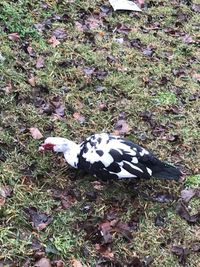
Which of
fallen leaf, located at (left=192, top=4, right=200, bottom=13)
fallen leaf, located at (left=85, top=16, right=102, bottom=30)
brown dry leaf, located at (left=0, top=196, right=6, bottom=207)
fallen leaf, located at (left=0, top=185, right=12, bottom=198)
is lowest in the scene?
brown dry leaf, located at (left=0, top=196, right=6, bottom=207)

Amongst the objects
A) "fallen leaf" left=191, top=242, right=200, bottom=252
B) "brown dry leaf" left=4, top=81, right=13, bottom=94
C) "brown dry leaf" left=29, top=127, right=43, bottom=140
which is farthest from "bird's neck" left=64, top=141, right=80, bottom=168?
"fallen leaf" left=191, top=242, right=200, bottom=252

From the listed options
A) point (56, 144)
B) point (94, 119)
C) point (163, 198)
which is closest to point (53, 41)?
point (94, 119)

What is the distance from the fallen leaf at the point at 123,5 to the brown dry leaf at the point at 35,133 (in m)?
2.50

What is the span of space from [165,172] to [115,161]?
41 cm

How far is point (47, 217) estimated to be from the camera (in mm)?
3725

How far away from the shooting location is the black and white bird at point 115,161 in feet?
12.8

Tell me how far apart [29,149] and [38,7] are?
2.34 metres

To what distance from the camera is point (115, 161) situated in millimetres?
3902

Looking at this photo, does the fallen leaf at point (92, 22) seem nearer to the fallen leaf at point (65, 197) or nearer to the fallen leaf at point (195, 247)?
the fallen leaf at point (65, 197)

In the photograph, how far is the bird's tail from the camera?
3949 mm

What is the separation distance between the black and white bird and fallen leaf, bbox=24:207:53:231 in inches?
20.3

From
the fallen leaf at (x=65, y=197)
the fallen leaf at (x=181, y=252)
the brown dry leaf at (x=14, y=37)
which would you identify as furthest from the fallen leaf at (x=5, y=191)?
the brown dry leaf at (x=14, y=37)

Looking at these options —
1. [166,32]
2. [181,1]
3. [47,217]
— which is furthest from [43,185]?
[181,1]

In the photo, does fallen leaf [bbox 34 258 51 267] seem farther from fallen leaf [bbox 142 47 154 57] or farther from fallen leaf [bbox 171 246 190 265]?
fallen leaf [bbox 142 47 154 57]
